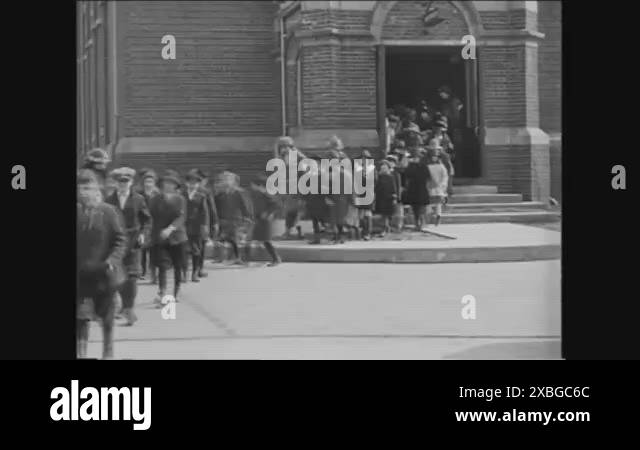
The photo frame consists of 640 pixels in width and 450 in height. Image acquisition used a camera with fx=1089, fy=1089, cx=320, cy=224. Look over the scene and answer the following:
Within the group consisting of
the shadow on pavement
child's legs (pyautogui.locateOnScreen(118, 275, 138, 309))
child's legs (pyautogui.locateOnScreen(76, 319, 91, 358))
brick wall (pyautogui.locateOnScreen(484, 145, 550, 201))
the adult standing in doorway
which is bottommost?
the shadow on pavement

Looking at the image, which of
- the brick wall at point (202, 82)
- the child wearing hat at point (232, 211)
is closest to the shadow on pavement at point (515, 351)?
the child wearing hat at point (232, 211)

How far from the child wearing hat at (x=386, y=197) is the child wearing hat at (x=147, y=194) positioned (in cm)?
164

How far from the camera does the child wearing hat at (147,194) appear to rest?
7742mm

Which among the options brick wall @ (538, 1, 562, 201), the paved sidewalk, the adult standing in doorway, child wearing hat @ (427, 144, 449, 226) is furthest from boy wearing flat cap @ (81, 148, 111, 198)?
brick wall @ (538, 1, 562, 201)

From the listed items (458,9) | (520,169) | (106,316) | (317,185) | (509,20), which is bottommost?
(106,316)

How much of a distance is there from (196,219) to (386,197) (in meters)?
1.43

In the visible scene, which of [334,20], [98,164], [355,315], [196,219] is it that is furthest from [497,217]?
[98,164]

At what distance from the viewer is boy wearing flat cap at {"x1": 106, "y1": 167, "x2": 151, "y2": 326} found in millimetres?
7523

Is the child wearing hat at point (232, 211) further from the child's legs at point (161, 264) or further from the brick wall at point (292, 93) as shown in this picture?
the brick wall at point (292, 93)

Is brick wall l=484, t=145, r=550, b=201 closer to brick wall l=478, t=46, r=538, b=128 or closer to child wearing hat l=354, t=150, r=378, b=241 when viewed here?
brick wall l=478, t=46, r=538, b=128

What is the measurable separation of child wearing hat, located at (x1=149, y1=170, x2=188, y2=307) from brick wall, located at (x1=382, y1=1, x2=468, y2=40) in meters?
2.46

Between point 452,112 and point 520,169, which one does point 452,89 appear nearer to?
point 452,112

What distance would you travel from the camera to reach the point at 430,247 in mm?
8156
